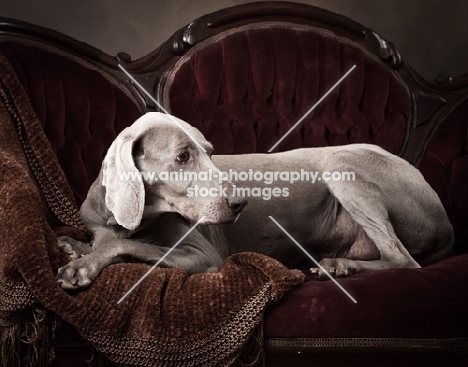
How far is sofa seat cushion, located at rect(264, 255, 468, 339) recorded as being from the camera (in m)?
1.95

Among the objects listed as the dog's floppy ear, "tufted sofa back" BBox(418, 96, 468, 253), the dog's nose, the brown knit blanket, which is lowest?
"tufted sofa back" BBox(418, 96, 468, 253)

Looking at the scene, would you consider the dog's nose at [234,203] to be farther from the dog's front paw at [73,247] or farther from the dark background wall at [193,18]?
the dark background wall at [193,18]

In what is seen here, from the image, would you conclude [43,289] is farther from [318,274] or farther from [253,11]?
[253,11]

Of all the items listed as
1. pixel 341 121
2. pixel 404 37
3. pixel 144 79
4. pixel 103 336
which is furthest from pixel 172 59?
pixel 103 336

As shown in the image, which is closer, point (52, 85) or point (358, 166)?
point (358, 166)

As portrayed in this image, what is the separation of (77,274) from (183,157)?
0.50m

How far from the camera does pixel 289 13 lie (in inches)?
127

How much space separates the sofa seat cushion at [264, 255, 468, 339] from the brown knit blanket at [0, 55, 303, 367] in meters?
0.06

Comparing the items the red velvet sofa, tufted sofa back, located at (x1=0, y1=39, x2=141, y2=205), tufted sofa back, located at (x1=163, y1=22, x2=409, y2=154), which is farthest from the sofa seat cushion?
tufted sofa back, located at (x1=0, y1=39, x2=141, y2=205)

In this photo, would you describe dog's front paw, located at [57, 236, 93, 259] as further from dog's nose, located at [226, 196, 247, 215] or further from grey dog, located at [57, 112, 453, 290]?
dog's nose, located at [226, 196, 247, 215]

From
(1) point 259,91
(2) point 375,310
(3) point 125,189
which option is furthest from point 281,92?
(2) point 375,310

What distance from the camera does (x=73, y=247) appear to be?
7.67 feet

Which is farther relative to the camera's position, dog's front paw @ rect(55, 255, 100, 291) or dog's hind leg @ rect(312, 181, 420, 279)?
dog's hind leg @ rect(312, 181, 420, 279)

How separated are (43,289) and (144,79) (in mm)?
1457
